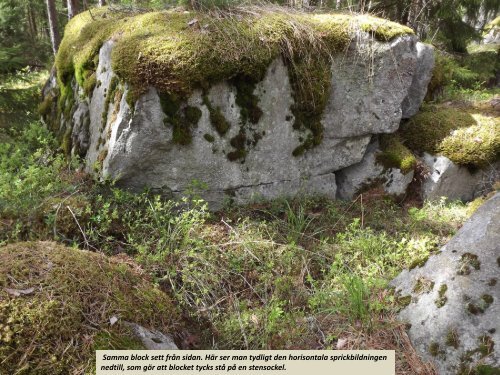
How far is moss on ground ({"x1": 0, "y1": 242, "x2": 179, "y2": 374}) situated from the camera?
7.01 ft

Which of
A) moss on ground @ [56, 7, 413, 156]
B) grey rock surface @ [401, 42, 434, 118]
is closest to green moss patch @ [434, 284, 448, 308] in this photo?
moss on ground @ [56, 7, 413, 156]

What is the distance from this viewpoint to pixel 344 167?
5738 millimetres

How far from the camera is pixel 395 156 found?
5.81 m

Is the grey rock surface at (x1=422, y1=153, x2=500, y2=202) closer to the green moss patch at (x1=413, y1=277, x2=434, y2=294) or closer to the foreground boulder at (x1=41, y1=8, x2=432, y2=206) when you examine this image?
the foreground boulder at (x1=41, y1=8, x2=432, y2=206)

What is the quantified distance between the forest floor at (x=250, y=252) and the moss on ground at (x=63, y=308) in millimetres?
501

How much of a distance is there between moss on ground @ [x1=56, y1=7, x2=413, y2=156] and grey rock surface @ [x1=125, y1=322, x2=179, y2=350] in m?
2.54

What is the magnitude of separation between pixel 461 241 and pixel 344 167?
8.47 feet

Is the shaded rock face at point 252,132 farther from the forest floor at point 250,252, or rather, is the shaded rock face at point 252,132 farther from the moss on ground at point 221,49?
the forest floor at point 250,252

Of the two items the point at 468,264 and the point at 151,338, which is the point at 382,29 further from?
the point at 151,338

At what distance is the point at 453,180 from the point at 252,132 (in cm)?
337

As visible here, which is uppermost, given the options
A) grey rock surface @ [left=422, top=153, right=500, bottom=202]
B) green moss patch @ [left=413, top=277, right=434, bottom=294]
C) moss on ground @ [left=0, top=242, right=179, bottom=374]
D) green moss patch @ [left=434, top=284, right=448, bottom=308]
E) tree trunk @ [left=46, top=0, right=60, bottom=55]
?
tree trunk @ [left=46, top=0, right=60, bottom=55]

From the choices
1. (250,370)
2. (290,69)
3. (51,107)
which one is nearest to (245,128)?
(290,69)

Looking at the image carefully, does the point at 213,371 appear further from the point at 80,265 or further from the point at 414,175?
the point at 414,175

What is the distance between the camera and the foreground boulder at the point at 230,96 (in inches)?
169
